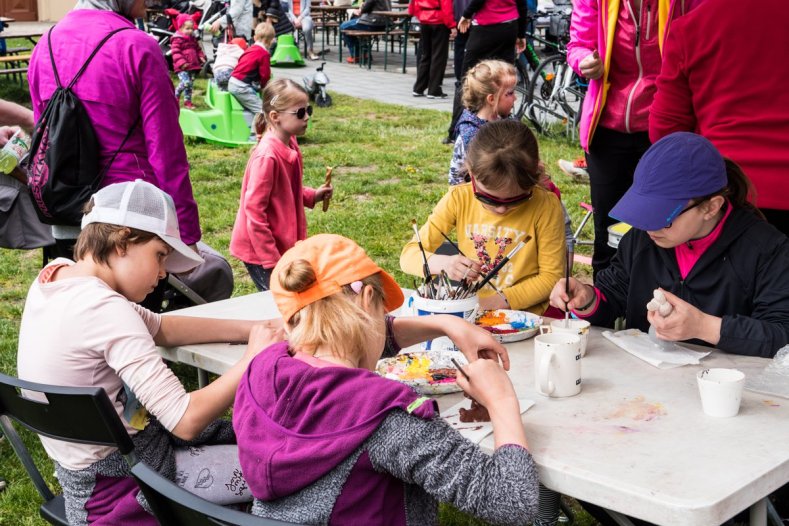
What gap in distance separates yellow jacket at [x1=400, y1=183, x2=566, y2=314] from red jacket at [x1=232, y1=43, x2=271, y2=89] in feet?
20.4

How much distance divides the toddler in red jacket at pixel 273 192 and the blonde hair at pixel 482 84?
0.79 m

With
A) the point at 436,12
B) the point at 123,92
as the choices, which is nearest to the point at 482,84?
the point at 123,92

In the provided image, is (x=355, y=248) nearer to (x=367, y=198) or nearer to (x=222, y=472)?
(x=222, y=472)

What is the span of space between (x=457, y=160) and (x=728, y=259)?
208cm

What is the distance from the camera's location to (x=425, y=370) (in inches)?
88.0

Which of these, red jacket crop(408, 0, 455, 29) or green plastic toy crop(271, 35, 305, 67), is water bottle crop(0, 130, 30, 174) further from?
green plastic toy crop(271, 35, 305, 67)

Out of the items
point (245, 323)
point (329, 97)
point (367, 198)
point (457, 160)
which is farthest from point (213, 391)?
point (329, 97)

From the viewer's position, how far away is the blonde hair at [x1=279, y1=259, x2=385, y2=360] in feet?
5.76

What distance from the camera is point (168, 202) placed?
243cm

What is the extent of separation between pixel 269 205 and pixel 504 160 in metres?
1.42

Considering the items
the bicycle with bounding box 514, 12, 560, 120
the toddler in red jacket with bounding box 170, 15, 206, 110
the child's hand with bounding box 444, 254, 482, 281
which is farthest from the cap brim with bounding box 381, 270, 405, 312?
the toddler in red jacket with bounding box 170, 15, 206, 110

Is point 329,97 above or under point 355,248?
under

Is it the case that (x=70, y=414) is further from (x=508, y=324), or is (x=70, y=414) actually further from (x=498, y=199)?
(x=498, y=199)

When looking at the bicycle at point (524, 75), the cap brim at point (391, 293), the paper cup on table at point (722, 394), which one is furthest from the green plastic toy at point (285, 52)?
the paper cup on table at point (722, 394)
